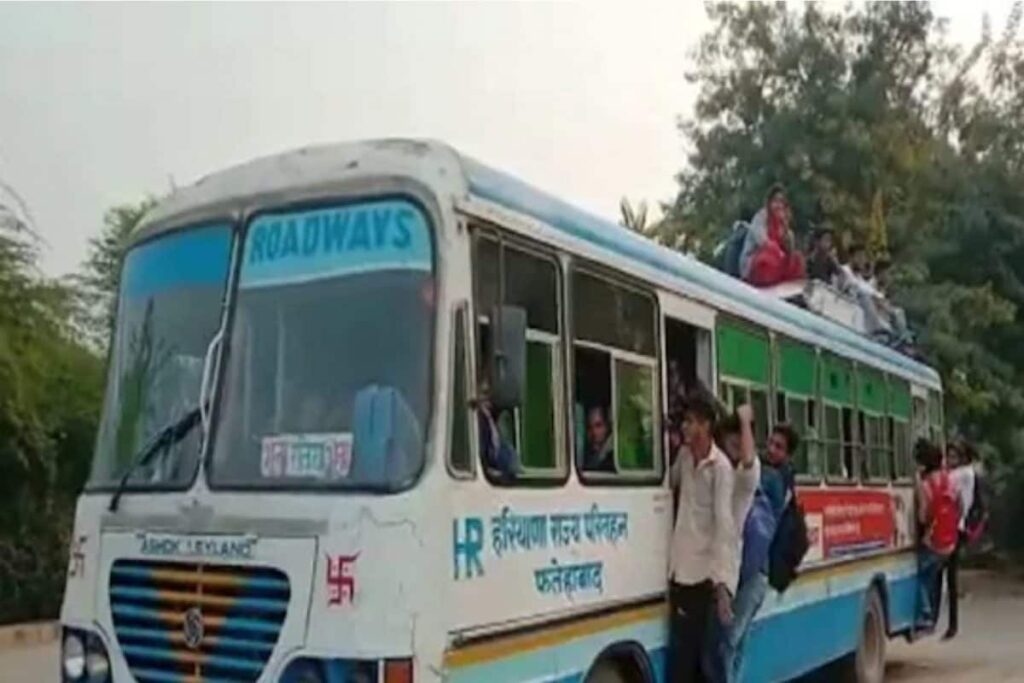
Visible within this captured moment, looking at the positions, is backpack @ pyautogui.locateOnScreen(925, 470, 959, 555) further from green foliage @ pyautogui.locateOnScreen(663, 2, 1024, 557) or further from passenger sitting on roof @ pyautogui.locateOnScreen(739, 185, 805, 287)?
green foliage @ pyautogui.locateOnScreen(663, 2, 1024, 557)

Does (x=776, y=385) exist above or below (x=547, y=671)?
above

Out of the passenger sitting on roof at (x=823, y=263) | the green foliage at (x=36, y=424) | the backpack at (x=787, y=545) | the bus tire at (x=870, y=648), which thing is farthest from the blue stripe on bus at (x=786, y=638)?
the green foliage at (x=36, y=424)

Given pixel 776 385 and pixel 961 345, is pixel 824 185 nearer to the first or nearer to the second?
pixel 961 345

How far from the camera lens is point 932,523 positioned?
43.7ft

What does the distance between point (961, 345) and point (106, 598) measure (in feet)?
59.9

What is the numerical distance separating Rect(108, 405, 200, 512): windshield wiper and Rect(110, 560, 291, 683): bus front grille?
11.7 inches

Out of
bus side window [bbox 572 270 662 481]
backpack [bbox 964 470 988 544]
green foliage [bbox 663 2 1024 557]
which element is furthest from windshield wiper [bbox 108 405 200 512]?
green foliage [bbox 663 2 1024 557]

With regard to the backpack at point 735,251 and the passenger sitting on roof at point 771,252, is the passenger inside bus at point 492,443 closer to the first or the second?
the passenger sitting on roof at point 771,252

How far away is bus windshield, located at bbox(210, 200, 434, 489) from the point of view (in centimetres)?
540

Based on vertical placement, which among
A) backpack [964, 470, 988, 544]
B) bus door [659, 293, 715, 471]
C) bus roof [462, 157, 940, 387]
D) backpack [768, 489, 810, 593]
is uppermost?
bus roof [462, 157, 940, 387]

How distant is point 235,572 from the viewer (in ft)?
17.8

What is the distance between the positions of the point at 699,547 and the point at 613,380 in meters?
0.91

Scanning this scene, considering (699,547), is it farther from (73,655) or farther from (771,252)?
(771,252)

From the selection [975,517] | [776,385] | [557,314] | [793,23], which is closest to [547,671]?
[557,314]
